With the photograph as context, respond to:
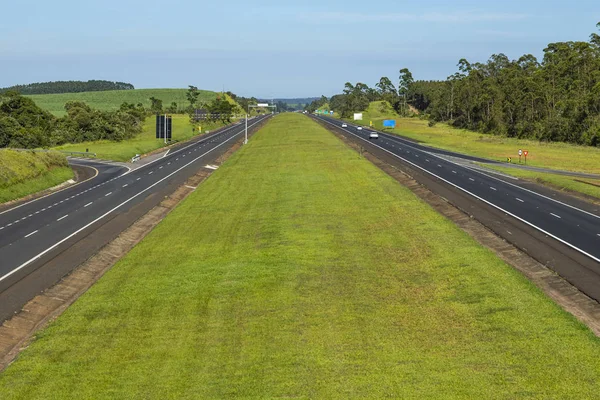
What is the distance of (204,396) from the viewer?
18.0m

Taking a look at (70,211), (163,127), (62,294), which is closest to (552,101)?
(163,127)

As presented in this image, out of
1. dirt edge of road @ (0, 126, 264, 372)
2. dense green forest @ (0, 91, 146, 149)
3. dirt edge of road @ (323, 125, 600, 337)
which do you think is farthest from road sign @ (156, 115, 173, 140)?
dirt edge of road @ (323, 125, 600, 337)

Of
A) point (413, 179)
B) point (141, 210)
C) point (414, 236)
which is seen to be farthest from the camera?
point (413, 179)

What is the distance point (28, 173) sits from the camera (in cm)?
6556

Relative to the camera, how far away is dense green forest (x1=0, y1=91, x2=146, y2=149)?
385ft

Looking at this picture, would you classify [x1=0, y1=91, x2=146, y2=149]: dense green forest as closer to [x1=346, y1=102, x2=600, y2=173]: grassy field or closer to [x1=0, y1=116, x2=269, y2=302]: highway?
[x1=0, y1=116, x2=269, y2=302]: highway

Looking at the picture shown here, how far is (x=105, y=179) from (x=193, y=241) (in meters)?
37.8

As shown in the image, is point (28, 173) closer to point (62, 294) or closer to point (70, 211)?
point (70, 211)

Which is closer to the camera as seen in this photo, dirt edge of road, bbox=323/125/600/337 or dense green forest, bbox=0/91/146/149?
dirt edge of road, bbox=323/125/600/337

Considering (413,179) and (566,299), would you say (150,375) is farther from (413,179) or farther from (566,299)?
(413,179)

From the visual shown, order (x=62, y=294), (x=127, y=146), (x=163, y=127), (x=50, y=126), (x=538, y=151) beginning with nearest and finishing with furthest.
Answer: (x=62, y=294), (x=538, y=151), (x=127, y=146), (x=163, y=127), (x=50, y=126)

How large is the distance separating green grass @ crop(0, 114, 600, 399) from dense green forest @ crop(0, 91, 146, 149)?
85.8 metres

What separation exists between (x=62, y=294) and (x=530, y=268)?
2195 cm

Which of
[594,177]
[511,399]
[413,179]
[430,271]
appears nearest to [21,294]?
[430,271]
